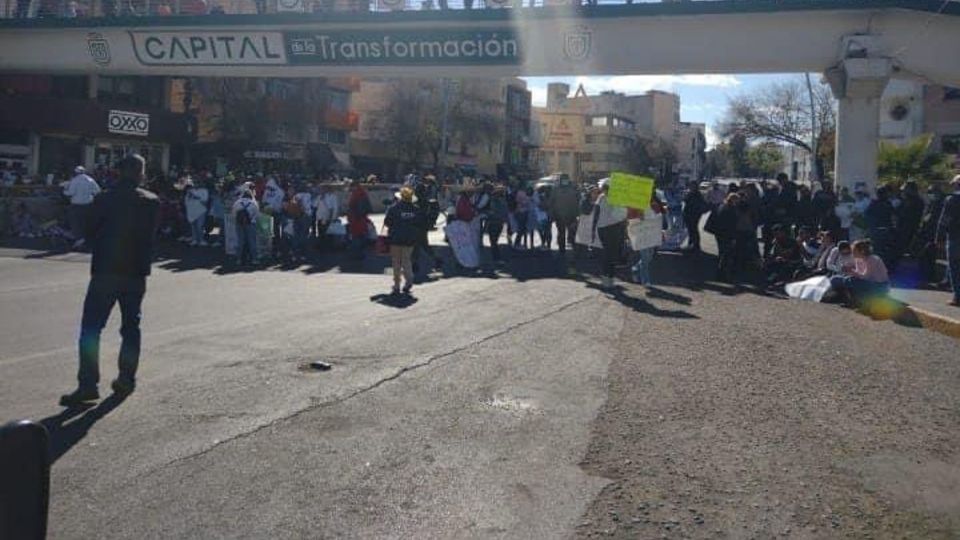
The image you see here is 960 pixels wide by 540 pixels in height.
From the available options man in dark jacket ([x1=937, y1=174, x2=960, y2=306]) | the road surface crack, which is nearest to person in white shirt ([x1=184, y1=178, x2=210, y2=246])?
Answer: the road surface crack

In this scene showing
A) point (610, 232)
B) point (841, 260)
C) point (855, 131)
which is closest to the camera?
point (841, 260)

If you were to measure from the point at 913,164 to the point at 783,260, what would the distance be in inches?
706

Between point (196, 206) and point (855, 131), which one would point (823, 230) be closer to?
point (855, 131)

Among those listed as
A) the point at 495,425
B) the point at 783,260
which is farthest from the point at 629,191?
→ the point at 495,425

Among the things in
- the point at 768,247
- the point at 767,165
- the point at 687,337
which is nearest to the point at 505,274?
the point at 768,247

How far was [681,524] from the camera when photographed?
14.0 ft

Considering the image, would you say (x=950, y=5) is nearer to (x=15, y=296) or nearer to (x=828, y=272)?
(x=828, y=272)

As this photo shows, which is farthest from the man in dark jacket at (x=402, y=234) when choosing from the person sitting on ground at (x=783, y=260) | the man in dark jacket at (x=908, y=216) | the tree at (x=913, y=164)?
the tree at (x=913, y=164)

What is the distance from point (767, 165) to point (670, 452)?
6773 cm

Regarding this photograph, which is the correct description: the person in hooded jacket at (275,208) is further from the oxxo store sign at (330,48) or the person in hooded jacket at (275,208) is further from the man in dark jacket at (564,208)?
the man in dark jacket at (564,208)

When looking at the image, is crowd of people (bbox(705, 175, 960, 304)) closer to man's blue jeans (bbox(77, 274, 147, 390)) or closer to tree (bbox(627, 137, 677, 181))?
man's blue jeans (bbox(77, 274, 147, 390))

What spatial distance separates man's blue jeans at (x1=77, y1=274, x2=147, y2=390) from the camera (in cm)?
637

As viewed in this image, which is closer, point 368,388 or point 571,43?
point 368,388

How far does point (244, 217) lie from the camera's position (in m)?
16.8
